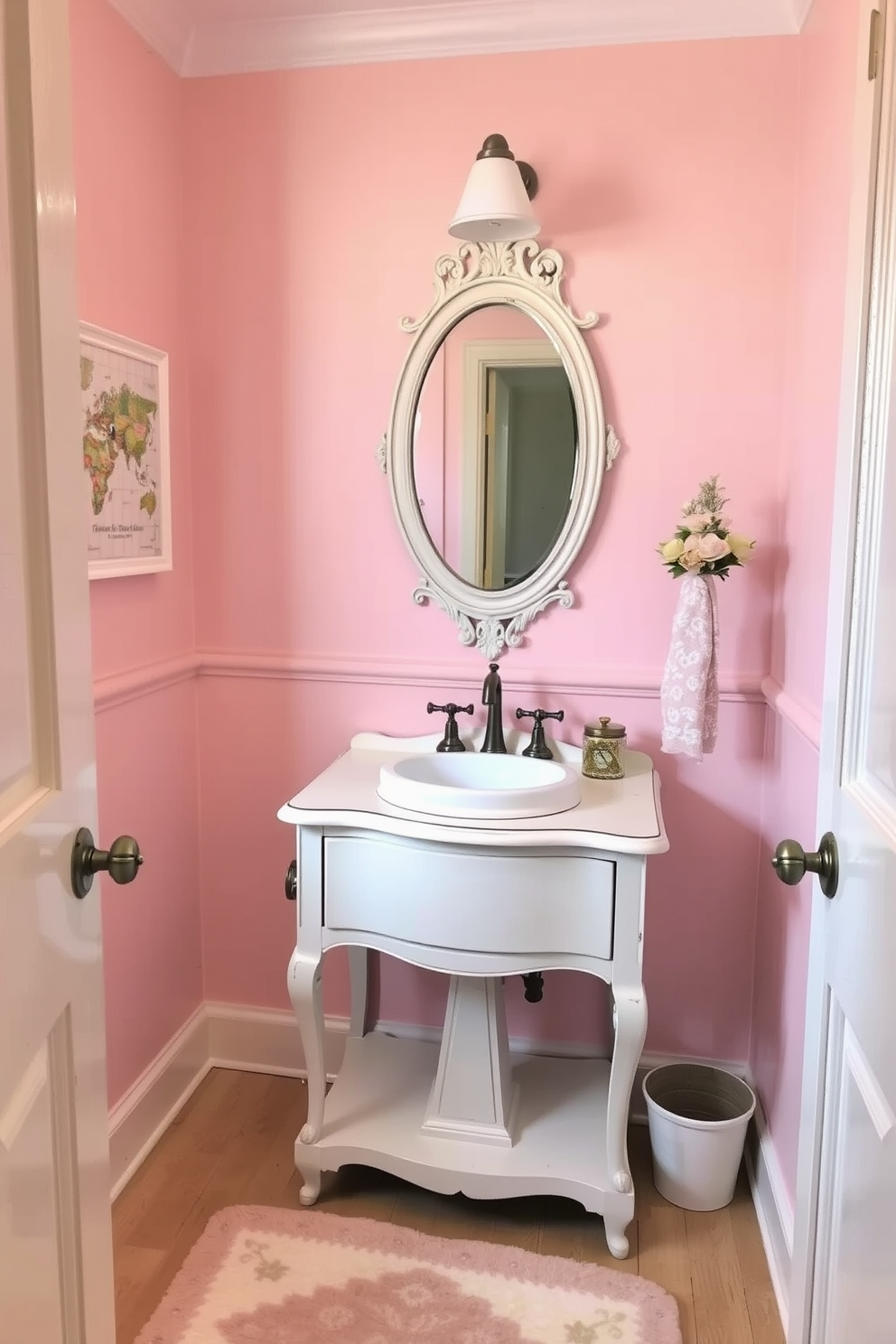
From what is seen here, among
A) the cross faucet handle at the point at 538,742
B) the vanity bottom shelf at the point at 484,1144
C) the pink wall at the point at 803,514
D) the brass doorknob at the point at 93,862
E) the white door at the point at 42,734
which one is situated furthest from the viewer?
the cross faucet handle at the point at 538,742

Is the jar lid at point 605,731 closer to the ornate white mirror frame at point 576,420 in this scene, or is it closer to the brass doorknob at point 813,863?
the ornate white mirror frame at point 576,420

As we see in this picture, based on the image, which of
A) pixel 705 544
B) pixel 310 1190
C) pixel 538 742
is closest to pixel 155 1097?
pixel 310 1190

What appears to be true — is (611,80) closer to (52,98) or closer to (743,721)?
(743,721)

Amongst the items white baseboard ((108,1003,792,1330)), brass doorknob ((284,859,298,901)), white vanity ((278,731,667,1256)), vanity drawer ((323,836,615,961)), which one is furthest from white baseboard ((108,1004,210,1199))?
vanity drawer ((323,836,615,961))

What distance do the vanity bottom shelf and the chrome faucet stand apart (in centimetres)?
71

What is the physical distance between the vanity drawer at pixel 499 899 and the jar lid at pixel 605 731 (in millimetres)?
360

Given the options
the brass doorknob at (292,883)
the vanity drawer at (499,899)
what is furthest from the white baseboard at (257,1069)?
the vanity drawer at (499,899)

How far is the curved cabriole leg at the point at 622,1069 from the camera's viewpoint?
5.66 ft

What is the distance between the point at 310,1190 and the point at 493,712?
0.99m

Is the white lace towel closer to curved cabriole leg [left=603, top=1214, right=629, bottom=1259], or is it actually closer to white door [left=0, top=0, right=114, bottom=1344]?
curved cabriole leg [left=603, top=1214, right=629, bottom=1259]

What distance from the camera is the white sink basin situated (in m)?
1.75

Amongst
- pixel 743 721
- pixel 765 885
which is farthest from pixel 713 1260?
pixel 743 721

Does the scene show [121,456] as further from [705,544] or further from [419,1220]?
[419,1220]

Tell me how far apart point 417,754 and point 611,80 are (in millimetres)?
1410
